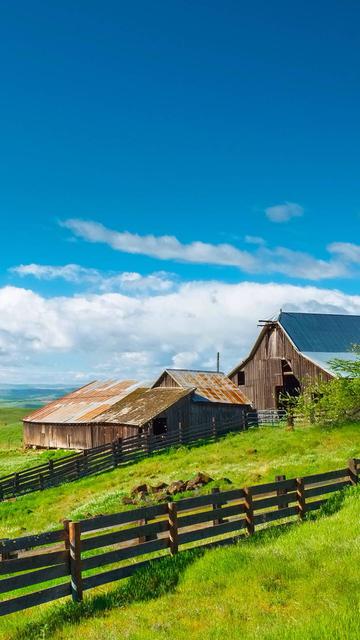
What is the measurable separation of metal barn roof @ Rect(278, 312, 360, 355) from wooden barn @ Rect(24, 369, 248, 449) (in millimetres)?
7710

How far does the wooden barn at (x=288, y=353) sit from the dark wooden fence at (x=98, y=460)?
10444mm

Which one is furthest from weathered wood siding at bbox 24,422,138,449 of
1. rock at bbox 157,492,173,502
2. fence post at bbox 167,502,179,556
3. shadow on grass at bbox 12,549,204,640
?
shadow on grass at bbox 12,549,204,640

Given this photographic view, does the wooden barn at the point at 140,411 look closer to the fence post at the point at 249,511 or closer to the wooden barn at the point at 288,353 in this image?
the wooden barn at the point at 288,353

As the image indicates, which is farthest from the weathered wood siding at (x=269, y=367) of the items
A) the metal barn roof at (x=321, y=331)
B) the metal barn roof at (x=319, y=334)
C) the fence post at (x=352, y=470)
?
the fence post at (x=352, y=470)

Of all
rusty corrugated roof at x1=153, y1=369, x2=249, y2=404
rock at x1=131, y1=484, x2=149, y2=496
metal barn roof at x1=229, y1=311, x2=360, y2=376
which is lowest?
rock at x1=131, y1=484, x2=149, y2=496

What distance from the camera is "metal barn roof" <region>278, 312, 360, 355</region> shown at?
55.0 m

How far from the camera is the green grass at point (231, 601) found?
8.32m

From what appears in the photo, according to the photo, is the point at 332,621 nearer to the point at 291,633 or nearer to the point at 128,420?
the point at 291,633

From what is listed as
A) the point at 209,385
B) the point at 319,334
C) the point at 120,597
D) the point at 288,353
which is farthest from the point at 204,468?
the point at 319,334

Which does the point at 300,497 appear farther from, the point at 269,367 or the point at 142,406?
the point at 269,367

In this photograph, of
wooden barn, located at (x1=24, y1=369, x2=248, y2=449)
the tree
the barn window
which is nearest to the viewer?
the tree

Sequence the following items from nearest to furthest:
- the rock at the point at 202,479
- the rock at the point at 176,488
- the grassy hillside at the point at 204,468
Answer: the rock at the point at 176,488
the rock at the point at 202,479
the grassy hillside at the point at 204,468

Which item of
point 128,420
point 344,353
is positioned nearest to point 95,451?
point 128,420

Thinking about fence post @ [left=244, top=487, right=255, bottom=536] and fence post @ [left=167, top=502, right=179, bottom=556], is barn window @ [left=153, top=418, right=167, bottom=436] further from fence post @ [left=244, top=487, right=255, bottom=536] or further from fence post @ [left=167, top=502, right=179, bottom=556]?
fence post @ [left=167, top=502, right=179, bottom=556]
